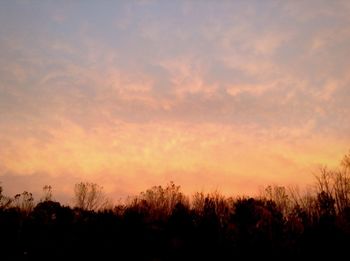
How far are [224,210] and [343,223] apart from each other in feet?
13.3

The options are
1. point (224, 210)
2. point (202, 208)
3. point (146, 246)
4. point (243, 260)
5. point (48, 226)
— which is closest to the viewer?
point (243, 260)

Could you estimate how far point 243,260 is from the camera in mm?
9336

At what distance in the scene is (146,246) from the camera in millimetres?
9945

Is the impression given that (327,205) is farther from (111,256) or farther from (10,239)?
(10,239)

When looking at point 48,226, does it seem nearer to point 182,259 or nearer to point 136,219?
point 136,219

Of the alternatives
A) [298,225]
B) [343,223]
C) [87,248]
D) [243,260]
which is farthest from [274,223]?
[87,248]

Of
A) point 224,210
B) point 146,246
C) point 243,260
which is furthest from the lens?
point 224,210

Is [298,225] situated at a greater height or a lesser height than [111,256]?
greater

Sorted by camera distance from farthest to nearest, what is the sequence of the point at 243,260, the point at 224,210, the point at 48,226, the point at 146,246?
the point at 224,210
the point at 48,226
the point at 146,246
the point at 243,260

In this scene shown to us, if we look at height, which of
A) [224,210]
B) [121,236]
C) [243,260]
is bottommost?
[243,260]

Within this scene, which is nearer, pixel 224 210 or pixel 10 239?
pixel 10 239

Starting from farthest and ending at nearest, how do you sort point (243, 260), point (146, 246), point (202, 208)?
point (202, 208) → point (146, 246) → point (243, 260)

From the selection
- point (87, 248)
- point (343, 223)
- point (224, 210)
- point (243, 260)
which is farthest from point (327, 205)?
point (87, 248)

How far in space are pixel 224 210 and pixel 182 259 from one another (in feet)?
14.2
